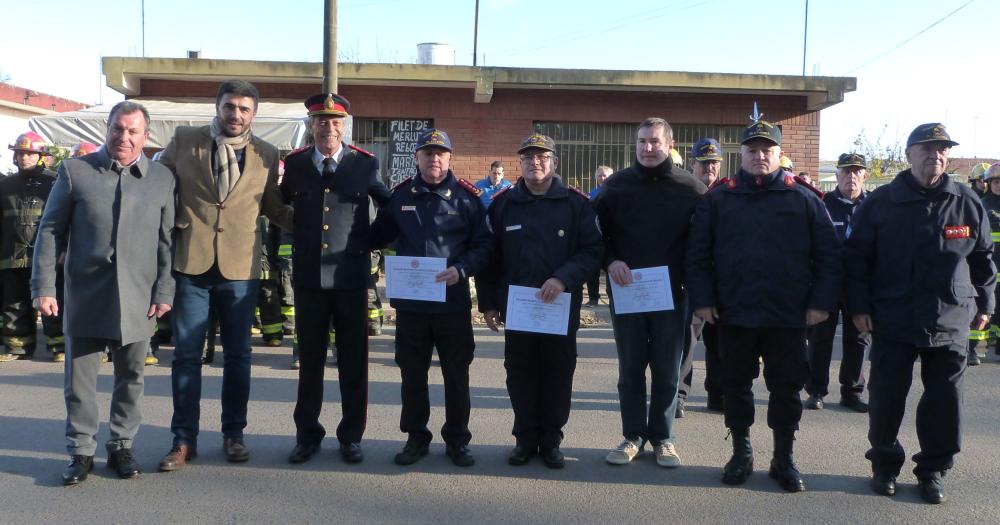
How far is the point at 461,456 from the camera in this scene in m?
5.34

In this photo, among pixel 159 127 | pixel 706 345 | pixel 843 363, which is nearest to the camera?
pixel 706 345

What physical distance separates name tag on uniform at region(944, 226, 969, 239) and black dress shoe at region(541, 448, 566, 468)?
2.64 meters

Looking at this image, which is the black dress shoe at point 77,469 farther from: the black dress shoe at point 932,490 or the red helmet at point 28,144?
the red helmet at point 28,144

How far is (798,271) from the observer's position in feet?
16.1

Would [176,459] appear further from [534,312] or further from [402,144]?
[402,144]

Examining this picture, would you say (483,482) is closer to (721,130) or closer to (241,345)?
(241,345)

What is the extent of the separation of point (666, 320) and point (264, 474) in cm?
269

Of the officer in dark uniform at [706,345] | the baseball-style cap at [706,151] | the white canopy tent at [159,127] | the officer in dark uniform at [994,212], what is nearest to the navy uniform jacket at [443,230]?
the officer in dark uniform at [706,345]

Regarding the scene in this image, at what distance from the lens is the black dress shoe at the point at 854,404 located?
7.00 meters

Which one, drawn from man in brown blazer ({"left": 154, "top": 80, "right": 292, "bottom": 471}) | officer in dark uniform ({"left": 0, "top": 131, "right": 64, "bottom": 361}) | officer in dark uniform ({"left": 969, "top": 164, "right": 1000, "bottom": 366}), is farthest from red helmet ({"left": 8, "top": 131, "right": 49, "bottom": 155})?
officer in dark uniform ({"left": 969, "top": 164, "right": 1000, "bottom": 366})

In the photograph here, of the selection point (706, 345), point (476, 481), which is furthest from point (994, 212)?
point (476, 481)

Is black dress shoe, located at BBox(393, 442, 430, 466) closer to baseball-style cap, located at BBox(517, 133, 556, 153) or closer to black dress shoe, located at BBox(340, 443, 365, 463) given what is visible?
black dress shoe, located at BBox(340, 443, 365, 463)

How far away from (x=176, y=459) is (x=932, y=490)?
4507 mm

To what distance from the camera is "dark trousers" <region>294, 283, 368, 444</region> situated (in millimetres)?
5391
